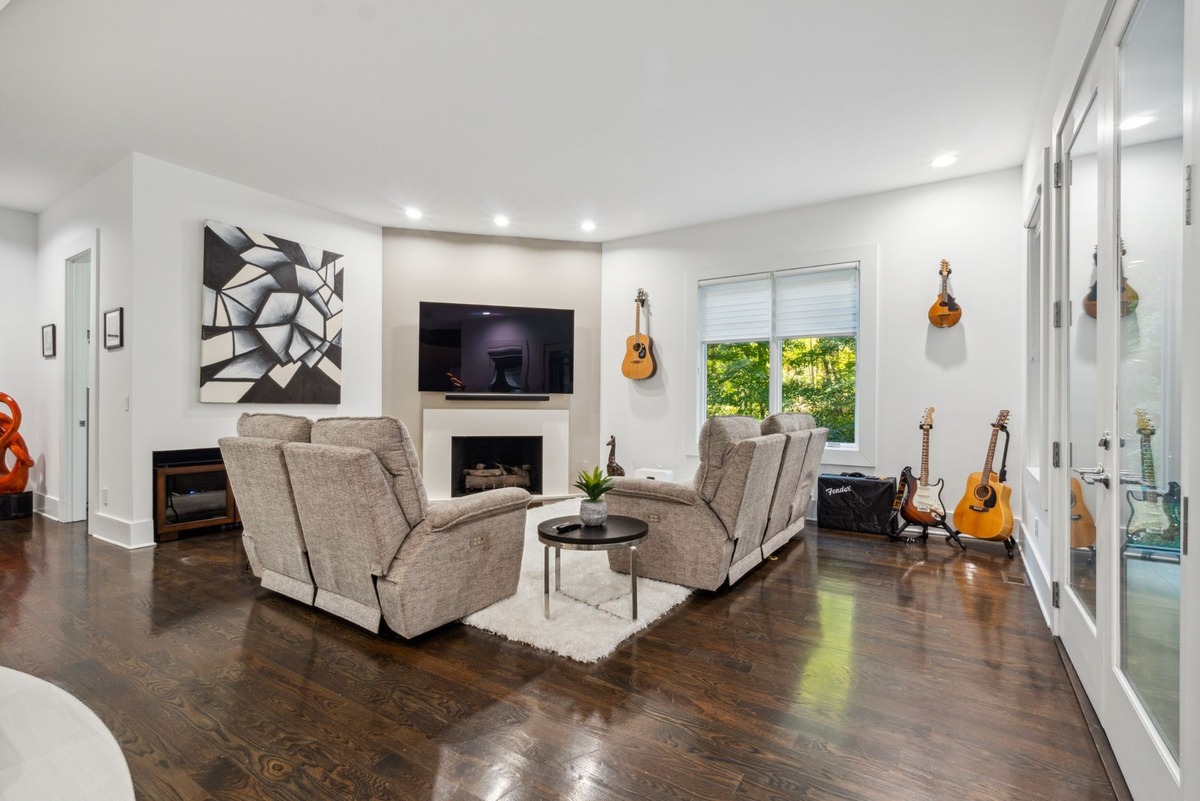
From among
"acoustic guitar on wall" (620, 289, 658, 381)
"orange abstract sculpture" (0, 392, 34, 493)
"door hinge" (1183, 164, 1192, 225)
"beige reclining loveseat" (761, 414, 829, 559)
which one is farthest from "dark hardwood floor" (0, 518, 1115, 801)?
"acoustic guitar on wall" (620, 289, 658, 381)

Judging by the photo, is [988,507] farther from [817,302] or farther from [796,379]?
[817,302]

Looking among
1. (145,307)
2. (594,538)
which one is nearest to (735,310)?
(594,538)

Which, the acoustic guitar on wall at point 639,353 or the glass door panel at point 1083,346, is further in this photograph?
the acoustic guitar on wall at point 639,353

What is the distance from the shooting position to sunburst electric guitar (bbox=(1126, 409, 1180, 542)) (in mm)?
1426

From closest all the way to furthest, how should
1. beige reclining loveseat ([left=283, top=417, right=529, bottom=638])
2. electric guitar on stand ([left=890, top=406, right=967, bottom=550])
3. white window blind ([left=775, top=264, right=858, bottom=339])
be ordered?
beige reclining loveseat ([left=283, top=417, right=529, bottom=638]) < electric guitar on stand ([left=890, top=406, right=967, bottom=550]) < white window blind ([left=775, top=264, right=858, bottom=339])

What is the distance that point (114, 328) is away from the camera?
14.3ft

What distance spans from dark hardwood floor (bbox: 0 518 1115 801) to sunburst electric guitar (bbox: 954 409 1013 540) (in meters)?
0.92

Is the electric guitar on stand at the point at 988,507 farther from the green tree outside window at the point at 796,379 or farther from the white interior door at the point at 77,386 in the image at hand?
the white interior door at the point at 77,386

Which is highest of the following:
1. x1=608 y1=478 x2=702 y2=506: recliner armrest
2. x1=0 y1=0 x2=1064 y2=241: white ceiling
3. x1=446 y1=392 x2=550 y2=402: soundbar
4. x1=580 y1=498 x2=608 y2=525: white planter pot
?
x1=0 y1=0 x2=1064 y2=241: white ceiling

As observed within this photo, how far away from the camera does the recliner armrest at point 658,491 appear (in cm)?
313

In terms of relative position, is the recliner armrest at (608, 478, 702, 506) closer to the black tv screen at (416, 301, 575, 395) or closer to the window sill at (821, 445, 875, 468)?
the window sill at (821, 445, 875, 468)

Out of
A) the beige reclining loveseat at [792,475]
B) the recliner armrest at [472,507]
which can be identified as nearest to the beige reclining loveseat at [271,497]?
the recliner armrest at [472,507]

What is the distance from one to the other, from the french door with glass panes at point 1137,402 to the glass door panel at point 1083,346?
11mm

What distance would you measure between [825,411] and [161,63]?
5.26 meters
